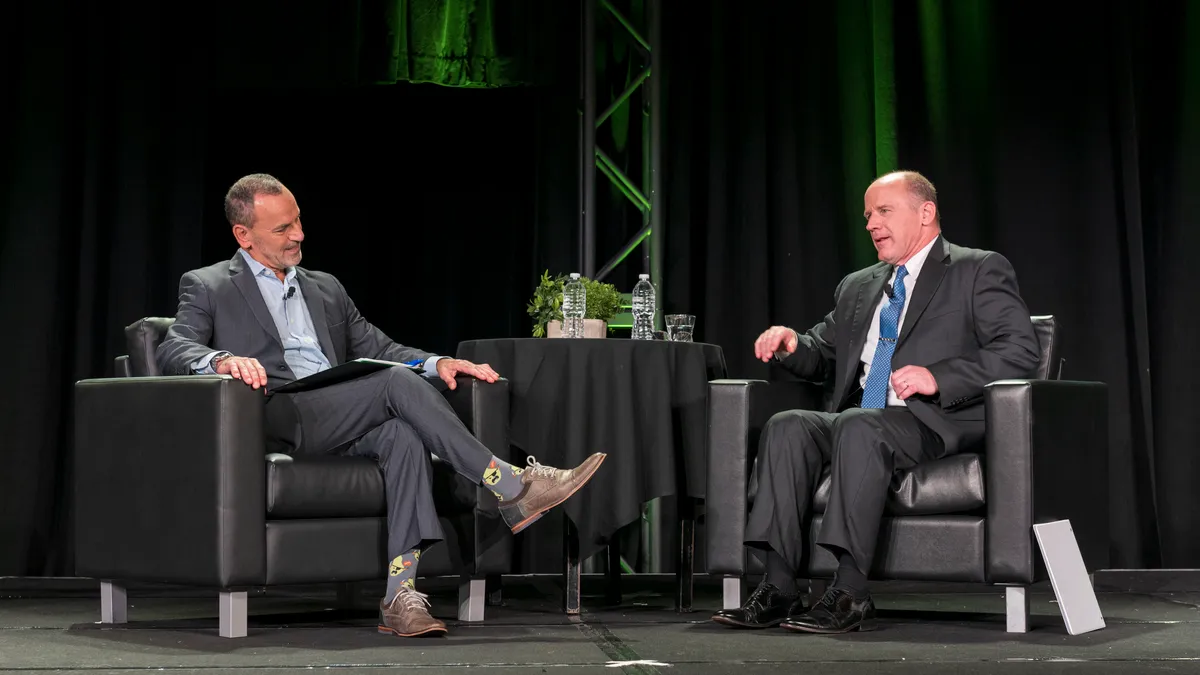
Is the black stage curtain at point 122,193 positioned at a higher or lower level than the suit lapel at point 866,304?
higher

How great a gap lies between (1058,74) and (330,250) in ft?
9.52

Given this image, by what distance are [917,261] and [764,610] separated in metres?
1.04

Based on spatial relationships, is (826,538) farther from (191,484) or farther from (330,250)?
(330,250)

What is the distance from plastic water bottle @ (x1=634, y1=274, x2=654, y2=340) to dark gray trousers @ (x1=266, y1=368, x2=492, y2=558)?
90 cm

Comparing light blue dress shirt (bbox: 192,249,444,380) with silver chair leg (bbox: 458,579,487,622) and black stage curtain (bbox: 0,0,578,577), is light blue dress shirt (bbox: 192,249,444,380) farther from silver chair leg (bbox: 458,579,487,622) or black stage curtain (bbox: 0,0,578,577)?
black stage curtain (bbox: 0,0,578,577)

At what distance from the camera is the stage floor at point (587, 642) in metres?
2.65

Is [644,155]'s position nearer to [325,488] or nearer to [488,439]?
[488,439]

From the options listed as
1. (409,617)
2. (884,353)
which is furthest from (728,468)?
(409,617)

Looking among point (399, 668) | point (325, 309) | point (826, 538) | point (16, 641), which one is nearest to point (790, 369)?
point (826, 538)

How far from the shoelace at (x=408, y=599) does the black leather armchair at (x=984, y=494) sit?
28.2 inches

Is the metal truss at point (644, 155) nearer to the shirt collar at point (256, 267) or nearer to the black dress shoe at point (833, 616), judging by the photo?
the shirt collar at point (256, 267)

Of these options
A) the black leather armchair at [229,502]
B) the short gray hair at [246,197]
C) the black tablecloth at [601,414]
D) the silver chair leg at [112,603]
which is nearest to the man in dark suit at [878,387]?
the black tablecloth at [601,414]

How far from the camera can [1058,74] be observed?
16.8ft

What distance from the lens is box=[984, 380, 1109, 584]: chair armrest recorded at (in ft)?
10.2
